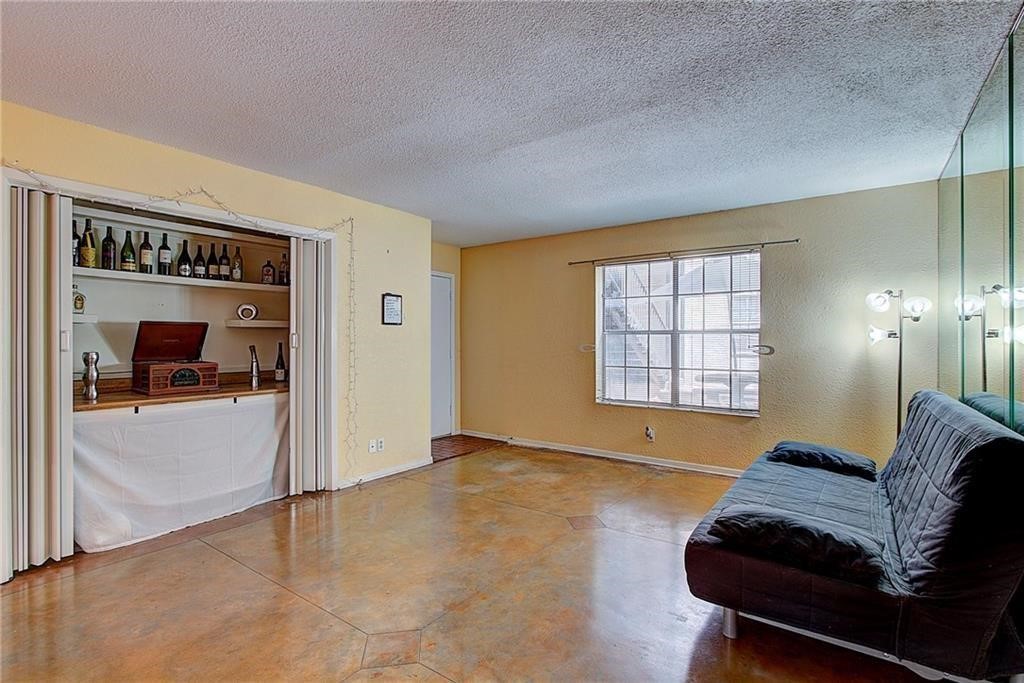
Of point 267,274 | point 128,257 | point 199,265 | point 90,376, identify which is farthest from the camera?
point 267,274

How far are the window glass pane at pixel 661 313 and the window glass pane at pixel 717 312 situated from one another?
1.18 ft

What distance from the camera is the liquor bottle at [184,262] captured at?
3908 mm

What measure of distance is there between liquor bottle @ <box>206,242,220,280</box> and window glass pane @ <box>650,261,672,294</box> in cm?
398

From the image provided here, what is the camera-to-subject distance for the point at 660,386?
5062 mm

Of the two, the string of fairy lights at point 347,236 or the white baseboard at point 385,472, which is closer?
the string of fairy lights at point 347,236

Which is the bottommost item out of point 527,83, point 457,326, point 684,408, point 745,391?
point 684,408

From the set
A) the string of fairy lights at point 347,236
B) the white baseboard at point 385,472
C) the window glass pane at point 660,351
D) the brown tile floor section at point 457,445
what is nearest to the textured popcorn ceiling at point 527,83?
the string of fairy lights at point 347,236

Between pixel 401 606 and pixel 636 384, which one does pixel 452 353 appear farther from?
pixel 401 606

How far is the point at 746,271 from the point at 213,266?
4627 mm

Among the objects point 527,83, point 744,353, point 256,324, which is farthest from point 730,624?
point 256,324

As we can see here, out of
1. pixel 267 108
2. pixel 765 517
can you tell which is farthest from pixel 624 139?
pixel 765 517

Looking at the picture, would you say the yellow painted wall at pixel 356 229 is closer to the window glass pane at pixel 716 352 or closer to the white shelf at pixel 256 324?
the white shelf at pixel 256 324

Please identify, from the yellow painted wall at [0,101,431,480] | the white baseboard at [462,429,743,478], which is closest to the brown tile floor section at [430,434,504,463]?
the white baseboard at [462,429,743,478]

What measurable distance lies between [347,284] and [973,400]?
13.7 ft
